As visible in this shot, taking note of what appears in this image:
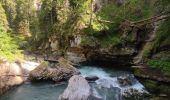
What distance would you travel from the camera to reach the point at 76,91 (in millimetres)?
16797

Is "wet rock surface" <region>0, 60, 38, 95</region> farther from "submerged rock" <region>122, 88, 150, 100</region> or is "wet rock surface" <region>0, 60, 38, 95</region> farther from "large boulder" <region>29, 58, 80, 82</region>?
"submerged rock" <region>122, 88, 150, 100</region>

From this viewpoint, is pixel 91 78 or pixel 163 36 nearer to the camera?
pixel 163 36

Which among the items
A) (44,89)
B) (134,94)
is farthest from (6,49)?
(134,94)

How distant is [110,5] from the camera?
34.7 m

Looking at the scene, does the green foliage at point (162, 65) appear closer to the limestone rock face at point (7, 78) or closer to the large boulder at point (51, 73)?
the large boulder at point (51, 73)

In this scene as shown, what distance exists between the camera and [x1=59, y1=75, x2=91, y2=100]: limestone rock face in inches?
639

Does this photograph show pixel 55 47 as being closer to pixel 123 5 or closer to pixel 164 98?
pixel 123 5

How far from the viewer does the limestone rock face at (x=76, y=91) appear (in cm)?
1623

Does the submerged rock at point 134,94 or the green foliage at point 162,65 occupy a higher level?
the green foliage at point 162,65

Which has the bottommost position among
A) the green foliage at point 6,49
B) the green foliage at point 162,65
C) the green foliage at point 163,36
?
the green foliage at point 162,65

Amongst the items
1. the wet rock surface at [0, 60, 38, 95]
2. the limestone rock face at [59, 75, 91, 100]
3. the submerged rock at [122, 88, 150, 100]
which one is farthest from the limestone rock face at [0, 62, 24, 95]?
the submerged rock at [122, 88, 150, 100]

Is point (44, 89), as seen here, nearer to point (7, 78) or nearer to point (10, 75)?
point (10, 75)

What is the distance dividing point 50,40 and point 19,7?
1272 inches

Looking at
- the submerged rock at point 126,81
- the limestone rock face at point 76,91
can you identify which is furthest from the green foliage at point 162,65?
the limestone rock face at point 76,91
